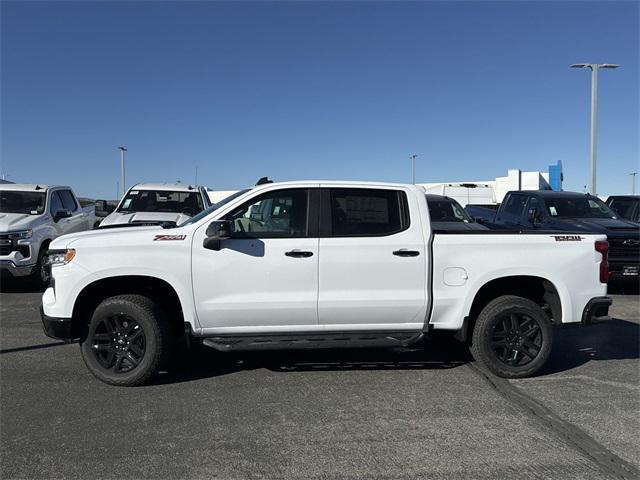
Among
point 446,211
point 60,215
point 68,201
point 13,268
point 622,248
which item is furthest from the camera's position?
point 68,201

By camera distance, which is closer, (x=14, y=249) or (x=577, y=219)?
(x=14, y=249)

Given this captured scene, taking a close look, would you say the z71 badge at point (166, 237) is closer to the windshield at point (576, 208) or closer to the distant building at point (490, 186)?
the windshield at point (576, 208)

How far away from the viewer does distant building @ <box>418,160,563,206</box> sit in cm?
2238

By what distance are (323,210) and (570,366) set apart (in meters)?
3.19

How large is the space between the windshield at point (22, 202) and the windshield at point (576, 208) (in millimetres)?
10456

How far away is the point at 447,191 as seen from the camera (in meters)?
22.1

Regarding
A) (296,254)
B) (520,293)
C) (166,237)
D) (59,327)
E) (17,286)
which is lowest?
(17,286)

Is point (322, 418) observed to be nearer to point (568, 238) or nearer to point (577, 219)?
point (568, 238)

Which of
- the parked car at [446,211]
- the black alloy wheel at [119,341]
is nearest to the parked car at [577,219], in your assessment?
the parked car at [446,211]

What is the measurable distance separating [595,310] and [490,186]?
66.0ft

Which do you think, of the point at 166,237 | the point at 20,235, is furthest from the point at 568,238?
the point at 20,235

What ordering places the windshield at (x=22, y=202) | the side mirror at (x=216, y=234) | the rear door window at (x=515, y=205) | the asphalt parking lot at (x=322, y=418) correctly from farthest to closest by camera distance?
the rear door window at (x=515, y=205), the windshield at (x=22, y=202), the side mirror at (x=216, y=234), the asphalt parking lot at (x=322, y=418)

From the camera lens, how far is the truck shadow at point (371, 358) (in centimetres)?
556

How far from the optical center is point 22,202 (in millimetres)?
10758
